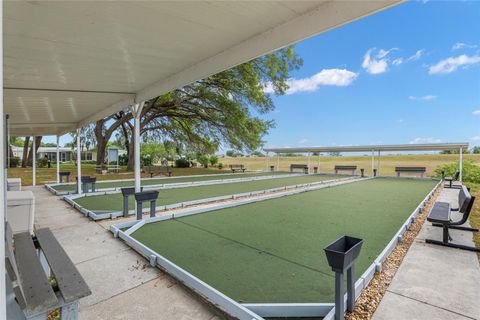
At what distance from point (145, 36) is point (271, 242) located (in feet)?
10.8

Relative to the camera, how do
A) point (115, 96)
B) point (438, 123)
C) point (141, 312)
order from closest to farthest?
point (141, 312), point (115, 96), point (438, 123)

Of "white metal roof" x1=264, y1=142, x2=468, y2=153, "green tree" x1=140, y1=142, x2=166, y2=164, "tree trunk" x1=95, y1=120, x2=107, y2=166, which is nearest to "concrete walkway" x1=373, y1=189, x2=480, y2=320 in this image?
"white metal roof" x1=264, y1=142, x2=468, y2=153

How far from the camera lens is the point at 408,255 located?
369cm

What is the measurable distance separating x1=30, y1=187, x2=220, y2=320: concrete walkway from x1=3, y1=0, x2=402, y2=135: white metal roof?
8.62 feet

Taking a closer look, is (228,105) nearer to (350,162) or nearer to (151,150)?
(350,162)

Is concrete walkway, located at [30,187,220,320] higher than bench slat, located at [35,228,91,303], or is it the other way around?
bench slat, located at [35,228,91,303]

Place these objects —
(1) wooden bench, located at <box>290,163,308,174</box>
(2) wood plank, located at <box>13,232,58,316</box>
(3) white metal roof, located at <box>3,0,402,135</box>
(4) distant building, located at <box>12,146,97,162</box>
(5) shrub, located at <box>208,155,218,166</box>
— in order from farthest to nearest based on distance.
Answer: (4) distant building, located at <box>12,146,97,162</box>, (5) shrub, located at <box>208,155,218,166</box>, (1) wooden bench, located at <box>290,163,308,174</box>, (3) white metal roof, located at <box>3,0,402,135</box>, (2) wood plank, located at <box>13,232,58,316</box>

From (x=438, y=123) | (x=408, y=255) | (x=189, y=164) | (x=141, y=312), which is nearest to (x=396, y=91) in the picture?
(x=438, y=123)

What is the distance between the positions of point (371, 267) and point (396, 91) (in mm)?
46954

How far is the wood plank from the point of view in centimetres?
172

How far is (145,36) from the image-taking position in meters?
2.88

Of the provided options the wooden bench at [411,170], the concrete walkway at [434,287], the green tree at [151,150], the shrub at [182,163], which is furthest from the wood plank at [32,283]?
the green tree at [151,150]

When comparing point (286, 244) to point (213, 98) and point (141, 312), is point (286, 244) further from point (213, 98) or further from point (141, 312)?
point (213, 98)

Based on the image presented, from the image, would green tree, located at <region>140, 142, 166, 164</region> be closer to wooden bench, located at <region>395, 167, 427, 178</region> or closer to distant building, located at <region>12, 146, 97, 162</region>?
distant building, located at <region>12, 146, 97, 162</region>
